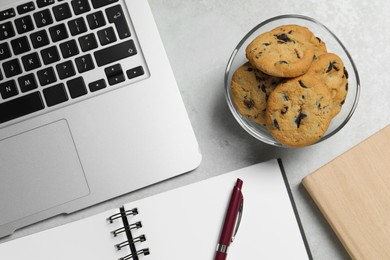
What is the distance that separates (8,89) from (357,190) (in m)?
0.40

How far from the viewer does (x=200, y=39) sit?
0.64 meters

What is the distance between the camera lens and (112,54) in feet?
1.92

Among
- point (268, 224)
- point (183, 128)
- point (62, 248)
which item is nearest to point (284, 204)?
point (268, 224)

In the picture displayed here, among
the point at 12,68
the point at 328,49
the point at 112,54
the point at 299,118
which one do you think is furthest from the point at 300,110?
the point at 12,68

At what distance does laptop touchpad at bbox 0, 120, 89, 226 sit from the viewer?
60cm

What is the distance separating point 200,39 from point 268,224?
9.0 inches

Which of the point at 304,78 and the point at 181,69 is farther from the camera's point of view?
the point at 181,69

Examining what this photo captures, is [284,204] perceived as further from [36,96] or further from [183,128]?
[36,96]

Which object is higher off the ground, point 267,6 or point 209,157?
point 267,6

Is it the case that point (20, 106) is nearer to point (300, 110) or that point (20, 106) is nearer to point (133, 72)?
point (133, 72)

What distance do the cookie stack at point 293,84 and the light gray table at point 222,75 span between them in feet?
0.27

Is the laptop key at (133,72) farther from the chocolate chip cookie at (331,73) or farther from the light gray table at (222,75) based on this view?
Result: the chocolate chip cookie at (331,73)

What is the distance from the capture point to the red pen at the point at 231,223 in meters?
0.59

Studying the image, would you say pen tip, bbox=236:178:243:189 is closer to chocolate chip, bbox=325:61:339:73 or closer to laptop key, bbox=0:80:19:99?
chocolate chip, bbox=325:61:339:73
